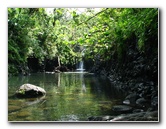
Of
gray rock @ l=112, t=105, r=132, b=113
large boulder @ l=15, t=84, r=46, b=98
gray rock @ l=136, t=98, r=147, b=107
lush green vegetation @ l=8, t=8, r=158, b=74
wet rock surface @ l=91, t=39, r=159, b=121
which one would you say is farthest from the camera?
large boulder @ l=15, t=84, r=46, b=98

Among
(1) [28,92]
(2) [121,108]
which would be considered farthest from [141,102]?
(1) [28,92]

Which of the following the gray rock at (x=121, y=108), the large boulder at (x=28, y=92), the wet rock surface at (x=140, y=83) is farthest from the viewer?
the large boulder at (x=28, y=92)

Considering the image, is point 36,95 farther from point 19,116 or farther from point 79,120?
point 79,120

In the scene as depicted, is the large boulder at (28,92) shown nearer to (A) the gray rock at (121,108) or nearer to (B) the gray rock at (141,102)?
(A) the gray rock at (121,108)

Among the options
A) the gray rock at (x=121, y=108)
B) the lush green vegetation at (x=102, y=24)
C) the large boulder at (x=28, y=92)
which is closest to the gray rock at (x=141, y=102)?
the gray rock at (x=121, y=108)

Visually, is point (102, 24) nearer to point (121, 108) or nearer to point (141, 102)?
point (141, 102)

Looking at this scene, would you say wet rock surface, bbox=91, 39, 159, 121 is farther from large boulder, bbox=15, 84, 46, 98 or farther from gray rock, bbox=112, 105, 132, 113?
large boulder, bbox=15, 84, 46, 98

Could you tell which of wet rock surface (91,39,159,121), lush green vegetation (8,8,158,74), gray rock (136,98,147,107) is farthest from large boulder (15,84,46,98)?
gray rock (136,98,147,107)

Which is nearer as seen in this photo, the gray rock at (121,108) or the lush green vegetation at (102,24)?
the lush green vegetation at (102,24)

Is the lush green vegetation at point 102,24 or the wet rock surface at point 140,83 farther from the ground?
the lush green vegetation at point 102,24

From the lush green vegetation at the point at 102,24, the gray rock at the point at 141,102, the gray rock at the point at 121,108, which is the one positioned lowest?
the gray rock at the point at 121,108
